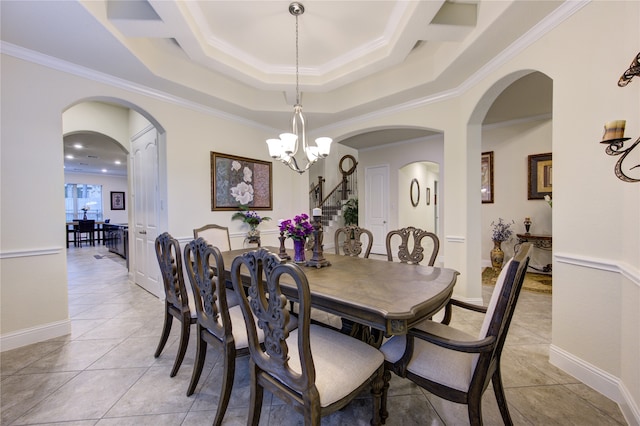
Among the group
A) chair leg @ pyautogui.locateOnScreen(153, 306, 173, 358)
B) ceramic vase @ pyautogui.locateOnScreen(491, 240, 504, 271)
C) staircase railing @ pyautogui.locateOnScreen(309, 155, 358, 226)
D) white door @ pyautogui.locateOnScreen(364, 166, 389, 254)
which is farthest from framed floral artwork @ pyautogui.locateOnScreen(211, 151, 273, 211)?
ceramic vase @ pyautogui.locateOnScreen(491, 240, 504, 271)

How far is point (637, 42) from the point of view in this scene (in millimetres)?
1435

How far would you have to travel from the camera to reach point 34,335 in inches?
94.0

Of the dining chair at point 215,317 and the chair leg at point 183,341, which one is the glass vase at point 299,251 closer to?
the dining chair at point 215,317

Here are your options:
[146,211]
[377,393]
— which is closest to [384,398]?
[377,393]

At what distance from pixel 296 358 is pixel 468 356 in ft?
3.03

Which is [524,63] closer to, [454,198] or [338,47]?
[454,198]

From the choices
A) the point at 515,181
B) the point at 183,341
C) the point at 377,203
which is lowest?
the point at 183,341

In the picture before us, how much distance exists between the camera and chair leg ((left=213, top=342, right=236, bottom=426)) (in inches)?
57.1

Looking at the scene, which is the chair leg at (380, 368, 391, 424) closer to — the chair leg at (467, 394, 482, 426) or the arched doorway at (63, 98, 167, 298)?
the chair leg at (467, 394, 482, 426)

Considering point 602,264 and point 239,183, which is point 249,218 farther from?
point 602,264

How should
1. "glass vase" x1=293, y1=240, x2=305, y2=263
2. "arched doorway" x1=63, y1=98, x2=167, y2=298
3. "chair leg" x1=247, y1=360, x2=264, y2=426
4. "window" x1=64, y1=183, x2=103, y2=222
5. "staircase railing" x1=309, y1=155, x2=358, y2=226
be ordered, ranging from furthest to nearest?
"window" x1=64, y1=183, x2=103, y2=222, "staircase railing" x1=309, y1=155, x2=358, y2=226, "arched doorway" x1=63, y1=98, x2=167, y2=298, "glass vase" x1=293, y1=240, x2=305, y2=263, "chair leg" x1=247, y1=360, x2=264, y2=426

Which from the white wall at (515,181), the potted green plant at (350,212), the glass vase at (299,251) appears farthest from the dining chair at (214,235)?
the white wall at (515,181)

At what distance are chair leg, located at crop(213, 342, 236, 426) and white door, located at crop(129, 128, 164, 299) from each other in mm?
2584

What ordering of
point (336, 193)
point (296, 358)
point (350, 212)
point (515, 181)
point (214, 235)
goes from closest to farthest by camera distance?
point (296, 358), point (214, 235), point (515, 181), point (350, 212), point (336, 193)
